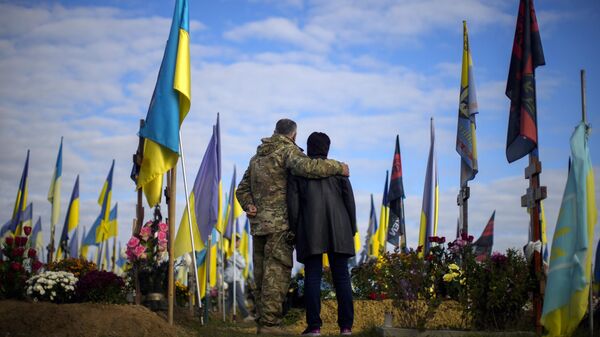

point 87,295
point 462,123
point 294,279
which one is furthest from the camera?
point 462,123

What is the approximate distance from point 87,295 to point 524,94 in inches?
258

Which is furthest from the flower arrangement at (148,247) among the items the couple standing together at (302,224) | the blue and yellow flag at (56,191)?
the blue and yellow flag at (56,191)

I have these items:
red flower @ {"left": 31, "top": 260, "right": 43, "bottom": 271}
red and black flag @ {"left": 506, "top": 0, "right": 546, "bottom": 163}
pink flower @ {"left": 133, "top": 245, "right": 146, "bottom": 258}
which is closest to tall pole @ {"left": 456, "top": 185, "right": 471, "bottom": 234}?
red and black flag @ {"left": 506, "top": 0, "right": 546, "bottom": 163}

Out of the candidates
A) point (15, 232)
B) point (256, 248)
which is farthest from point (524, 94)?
point (15, 232)

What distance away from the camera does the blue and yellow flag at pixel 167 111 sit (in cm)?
1009

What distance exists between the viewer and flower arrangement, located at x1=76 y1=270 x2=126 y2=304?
10914 mm

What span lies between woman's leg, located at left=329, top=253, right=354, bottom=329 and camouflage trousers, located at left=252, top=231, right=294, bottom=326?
0.55 meters

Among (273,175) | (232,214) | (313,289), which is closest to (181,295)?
(273,175)

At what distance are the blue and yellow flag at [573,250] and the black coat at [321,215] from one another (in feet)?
7.88

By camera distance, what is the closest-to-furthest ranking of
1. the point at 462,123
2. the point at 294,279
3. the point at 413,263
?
the point at 413,263, the point at 294,279, the point at 462,123

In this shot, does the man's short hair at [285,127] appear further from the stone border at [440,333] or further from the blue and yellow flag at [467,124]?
the blue and yellow flag at [467,124]

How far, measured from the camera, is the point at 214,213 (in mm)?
16609

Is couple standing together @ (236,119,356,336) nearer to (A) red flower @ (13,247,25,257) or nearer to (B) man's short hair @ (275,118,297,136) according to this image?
(B) man's short hair @ (275,118,297,136)

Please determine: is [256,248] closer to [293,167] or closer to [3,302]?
[293,167]
